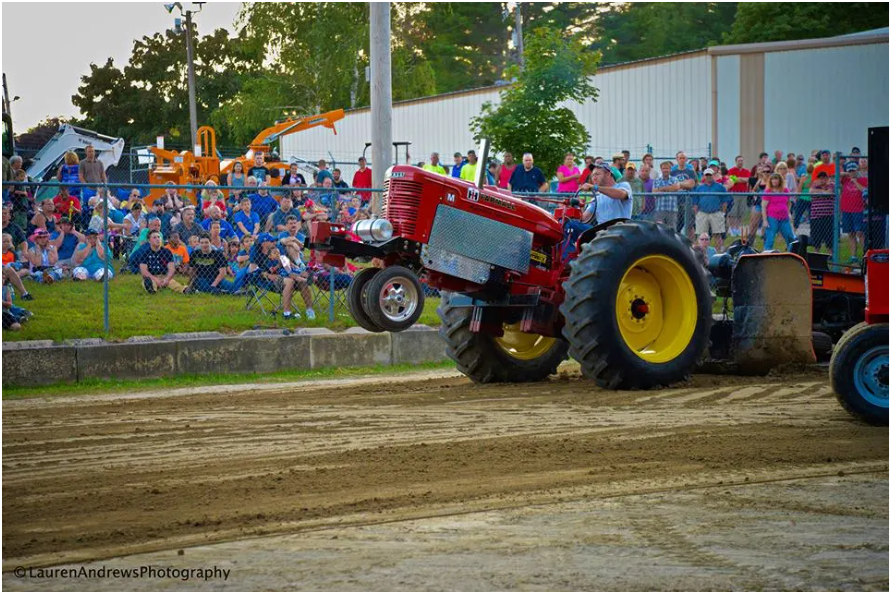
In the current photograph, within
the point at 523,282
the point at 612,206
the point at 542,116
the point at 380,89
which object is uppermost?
the point at 542,116

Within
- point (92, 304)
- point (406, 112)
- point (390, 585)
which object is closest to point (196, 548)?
point (390, 585)

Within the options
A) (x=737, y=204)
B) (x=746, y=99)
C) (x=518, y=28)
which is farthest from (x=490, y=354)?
(x=518, y=28)

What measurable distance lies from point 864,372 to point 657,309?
292cm

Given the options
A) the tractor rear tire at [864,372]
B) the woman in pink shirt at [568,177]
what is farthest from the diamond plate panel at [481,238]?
the woman in pink shirt at [568,177]

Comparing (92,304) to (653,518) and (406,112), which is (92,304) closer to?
(653,518)

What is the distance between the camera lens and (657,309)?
461 inches

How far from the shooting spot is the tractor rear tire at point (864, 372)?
8977 millimetres

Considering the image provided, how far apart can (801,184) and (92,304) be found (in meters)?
12.2

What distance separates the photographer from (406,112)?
129 feet

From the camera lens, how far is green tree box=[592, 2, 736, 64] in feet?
209

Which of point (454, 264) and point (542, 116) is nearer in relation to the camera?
point (454, 264)

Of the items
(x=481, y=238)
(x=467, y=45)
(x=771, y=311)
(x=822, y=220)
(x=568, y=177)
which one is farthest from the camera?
(x=467, y=45)

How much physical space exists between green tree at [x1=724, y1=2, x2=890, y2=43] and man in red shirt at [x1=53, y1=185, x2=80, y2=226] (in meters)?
40.5

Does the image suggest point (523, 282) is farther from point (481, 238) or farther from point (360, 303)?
point (360, 303)
